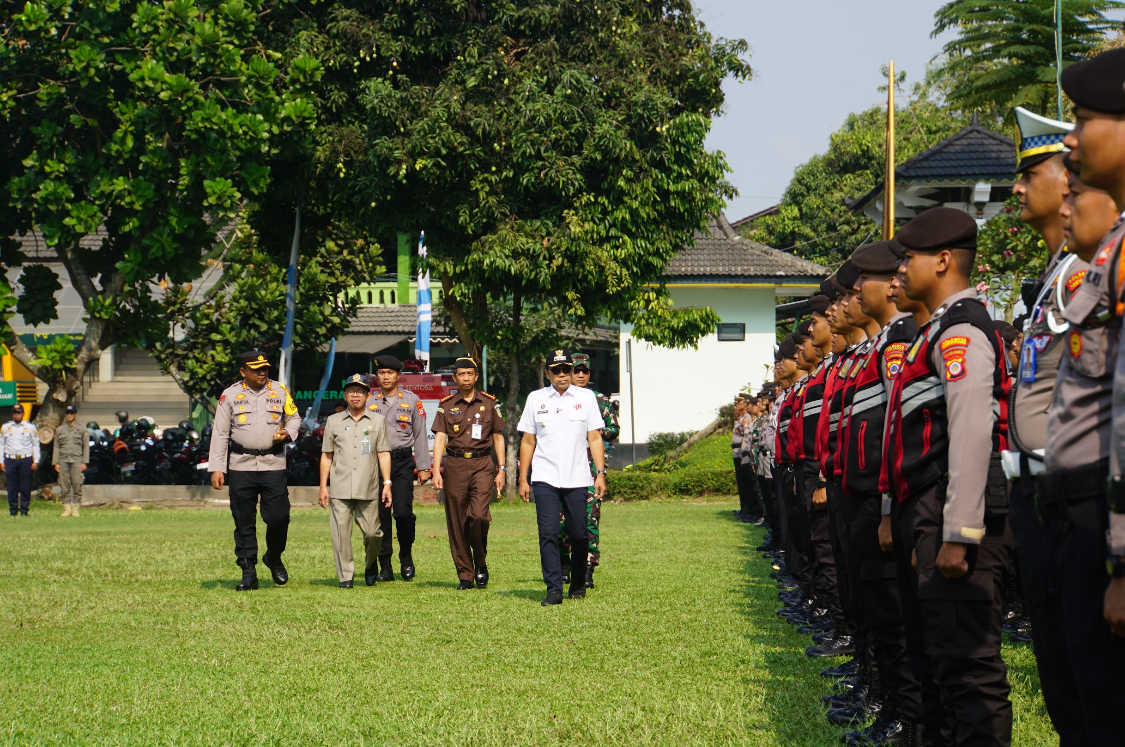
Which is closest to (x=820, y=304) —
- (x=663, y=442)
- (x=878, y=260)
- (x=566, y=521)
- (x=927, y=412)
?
(x=878, y=260)

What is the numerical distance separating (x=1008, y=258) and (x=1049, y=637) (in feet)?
43.0

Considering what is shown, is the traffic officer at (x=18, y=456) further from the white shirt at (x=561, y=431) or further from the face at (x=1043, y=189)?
the face at (x=1043, y=189)

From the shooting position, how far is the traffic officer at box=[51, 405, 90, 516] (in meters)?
25.0

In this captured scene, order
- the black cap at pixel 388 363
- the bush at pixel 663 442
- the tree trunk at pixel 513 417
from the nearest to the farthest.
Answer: the black cap at pixel 388 363, the tree trunk at pixel 513 417, the bush at pixel 663 442

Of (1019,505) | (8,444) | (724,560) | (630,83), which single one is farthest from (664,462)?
(1019,505)

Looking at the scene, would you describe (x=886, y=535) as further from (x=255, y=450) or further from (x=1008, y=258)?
(x=1008, y=258)

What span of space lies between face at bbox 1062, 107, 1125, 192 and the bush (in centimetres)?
3440

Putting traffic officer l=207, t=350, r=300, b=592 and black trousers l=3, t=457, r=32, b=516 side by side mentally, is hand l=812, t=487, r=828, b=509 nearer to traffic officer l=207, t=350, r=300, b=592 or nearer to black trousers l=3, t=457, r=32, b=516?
traffic officer l=207, t=350, r=300, b=592

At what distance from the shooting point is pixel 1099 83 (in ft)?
10.6

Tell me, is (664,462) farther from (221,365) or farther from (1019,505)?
(1019,505)

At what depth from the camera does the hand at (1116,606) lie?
114 inches

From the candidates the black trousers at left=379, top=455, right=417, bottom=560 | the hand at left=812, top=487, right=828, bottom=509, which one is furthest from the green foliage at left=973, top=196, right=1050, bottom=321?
the hand at left=812, top=487, right=828, bottom=509

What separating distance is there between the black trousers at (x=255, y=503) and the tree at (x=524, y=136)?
1243 cm

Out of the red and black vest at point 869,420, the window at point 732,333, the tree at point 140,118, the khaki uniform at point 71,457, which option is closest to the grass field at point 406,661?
the red and black vest at point 869,420
